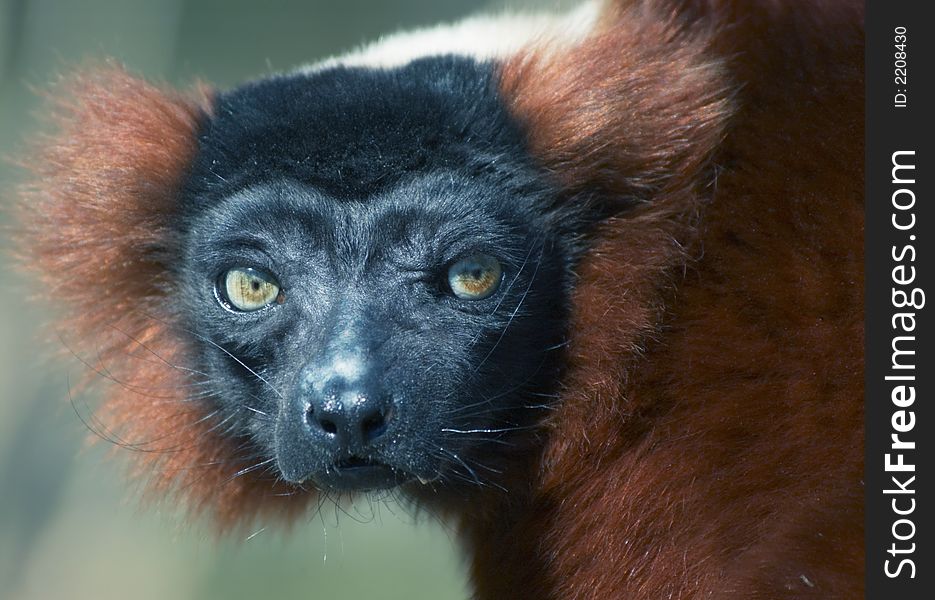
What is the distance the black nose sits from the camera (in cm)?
298

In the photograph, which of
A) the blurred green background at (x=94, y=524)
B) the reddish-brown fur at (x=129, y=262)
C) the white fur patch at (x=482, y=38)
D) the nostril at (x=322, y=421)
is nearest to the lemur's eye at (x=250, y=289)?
the reddish-brown fur at (x=129, y=262)

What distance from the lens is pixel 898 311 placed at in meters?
2.87

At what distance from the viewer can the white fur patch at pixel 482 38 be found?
373cm

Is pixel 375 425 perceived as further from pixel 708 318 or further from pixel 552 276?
pixel 708 318

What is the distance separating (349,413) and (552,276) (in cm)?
82

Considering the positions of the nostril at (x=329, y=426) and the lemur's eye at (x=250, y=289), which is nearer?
the nostril at (x=329, y=426)

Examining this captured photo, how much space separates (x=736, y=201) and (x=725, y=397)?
58cm

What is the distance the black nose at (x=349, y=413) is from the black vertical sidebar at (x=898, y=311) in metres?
1.30

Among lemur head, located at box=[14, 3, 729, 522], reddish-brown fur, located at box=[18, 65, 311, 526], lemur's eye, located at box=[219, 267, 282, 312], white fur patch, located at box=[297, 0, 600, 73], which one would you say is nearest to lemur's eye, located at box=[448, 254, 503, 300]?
lemur head, located at box=[14, 3, 729, 522]

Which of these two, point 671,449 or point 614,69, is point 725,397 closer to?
point 671,449

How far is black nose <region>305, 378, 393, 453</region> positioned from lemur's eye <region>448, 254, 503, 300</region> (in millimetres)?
461

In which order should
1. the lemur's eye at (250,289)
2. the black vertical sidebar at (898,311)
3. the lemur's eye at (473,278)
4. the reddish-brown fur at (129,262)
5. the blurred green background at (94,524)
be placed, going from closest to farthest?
the black vertical sidebar at (898,311)
the lemur's eye at (473,278)
the lemur's eye at (250,289)
the reddish-brown fur at (129,262)
the blurred green background at (94,524)

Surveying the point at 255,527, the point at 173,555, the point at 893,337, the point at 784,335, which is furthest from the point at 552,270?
the point at 173,555

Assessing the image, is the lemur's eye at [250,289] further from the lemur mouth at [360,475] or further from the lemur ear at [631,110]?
the lemur ear at [631,110]
